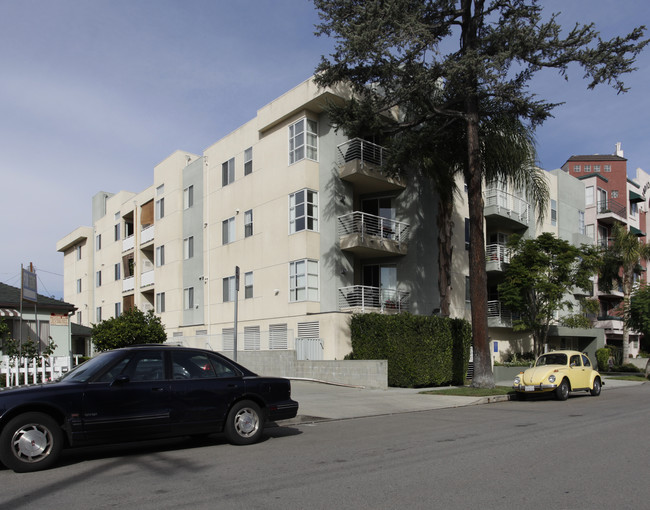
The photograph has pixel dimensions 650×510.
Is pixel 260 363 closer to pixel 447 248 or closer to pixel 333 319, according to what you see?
pixel 333 319

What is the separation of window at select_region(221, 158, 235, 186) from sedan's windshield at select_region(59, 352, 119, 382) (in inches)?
931

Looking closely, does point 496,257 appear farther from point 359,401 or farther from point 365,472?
point 365,472

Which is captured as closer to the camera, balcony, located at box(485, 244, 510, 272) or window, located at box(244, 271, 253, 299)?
window, located at box(244, 271, 253, 299)

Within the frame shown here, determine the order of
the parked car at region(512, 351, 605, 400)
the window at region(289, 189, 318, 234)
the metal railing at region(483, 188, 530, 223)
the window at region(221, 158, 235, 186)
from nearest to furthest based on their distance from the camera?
the parked car at region(512, 351, 605, 400)
the window at region(289, 189, 318, 234)
the window at region(221, 158, 235, 186)
the metal railing at region(483, 188, 530, 223)

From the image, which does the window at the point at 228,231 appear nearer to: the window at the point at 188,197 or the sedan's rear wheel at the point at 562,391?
Result: the window at the point at 188,197

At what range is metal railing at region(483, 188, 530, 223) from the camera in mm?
33781

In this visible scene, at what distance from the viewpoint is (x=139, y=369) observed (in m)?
8.80

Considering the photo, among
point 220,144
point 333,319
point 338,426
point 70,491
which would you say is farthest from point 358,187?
point 70,491

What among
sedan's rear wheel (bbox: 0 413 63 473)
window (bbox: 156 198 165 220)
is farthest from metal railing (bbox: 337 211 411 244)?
sedan's rear wheel (bbox: 0 413 63 473)

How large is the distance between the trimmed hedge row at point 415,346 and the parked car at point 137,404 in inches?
489

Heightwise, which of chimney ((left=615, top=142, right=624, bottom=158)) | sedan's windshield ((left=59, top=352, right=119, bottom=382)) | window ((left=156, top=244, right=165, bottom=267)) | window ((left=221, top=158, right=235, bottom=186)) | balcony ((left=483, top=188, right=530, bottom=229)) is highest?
chimney ((left=615, top=142, right=624, bottom=158))

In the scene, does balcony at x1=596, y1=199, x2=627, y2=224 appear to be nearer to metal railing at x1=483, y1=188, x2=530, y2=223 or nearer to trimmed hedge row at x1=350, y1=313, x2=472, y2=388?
metal railing at x1=483, y1=188, x2=530, y2=223

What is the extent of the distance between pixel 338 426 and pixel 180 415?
14.6ft

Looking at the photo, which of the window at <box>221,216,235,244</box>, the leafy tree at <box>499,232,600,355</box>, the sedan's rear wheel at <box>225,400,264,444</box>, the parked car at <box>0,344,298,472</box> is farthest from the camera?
the window at <box>221,216,235,244</box>
